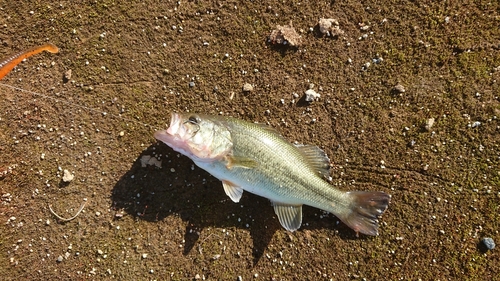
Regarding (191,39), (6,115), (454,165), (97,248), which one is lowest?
(97,248)

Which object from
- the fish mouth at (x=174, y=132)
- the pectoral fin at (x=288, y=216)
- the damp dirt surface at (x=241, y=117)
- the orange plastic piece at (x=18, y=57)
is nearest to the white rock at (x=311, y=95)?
the damp dirt surface at (x=241, y=117)

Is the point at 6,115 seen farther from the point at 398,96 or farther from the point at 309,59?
the point at 398,96

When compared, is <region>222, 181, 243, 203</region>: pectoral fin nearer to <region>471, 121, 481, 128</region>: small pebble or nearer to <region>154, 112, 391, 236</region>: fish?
<region>154, 112, 391, 236</region>: fish

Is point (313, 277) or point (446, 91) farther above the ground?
point (446, 91)

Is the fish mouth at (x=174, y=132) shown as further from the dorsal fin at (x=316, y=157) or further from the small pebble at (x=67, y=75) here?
the small pebble at (x=67, y=75)

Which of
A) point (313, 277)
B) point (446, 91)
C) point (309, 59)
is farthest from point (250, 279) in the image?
point (446, 91)

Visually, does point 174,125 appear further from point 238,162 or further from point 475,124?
point 475,124

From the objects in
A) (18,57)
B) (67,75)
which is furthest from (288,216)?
(18,57)
